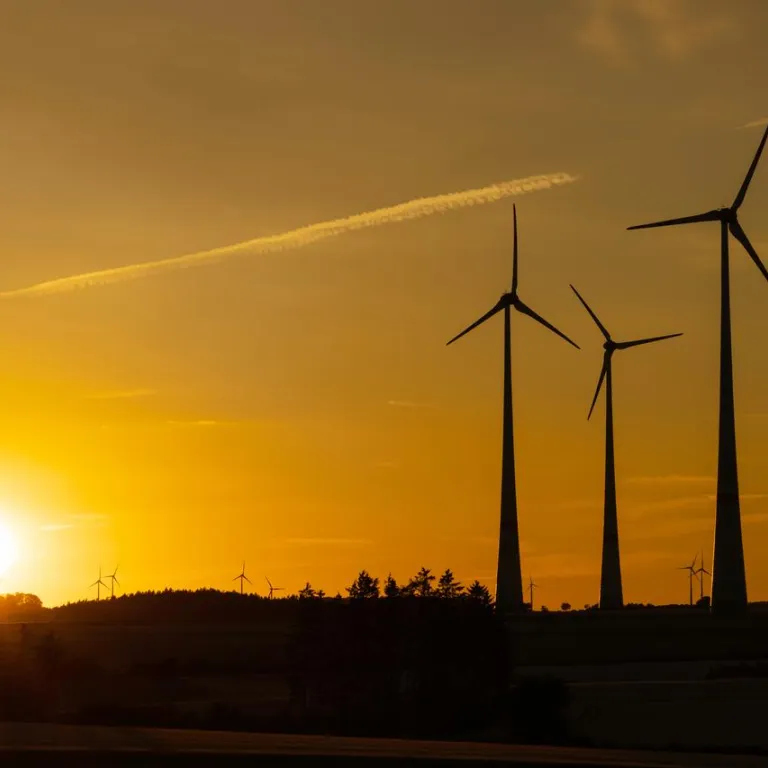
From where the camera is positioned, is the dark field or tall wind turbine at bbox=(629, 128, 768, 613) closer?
the dark field

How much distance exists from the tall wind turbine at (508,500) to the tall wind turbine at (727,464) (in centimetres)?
1887

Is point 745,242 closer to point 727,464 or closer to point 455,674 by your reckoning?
point 727,464

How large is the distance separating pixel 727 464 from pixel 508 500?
83.4 ft

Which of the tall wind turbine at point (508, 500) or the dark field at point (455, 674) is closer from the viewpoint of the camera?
the dark field at point (455, 674)

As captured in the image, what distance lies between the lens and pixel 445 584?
86250mm

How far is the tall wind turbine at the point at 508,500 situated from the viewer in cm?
13900

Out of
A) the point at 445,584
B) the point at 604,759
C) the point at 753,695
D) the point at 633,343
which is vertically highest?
the point at 633,343

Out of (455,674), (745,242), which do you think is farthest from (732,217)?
(455,674)

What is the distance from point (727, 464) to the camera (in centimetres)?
12156

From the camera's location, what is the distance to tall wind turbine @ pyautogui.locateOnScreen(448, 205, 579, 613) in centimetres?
13900

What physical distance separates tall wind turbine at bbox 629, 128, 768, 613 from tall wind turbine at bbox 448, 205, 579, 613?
61.9 feet

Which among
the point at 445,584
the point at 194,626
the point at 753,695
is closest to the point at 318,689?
the point at 445,584

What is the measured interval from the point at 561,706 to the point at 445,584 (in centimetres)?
1919

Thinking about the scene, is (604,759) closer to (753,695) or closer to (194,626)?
(753,695)
